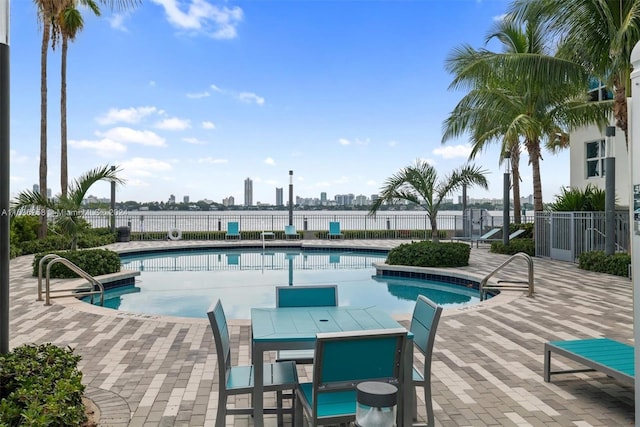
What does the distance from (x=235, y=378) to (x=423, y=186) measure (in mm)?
9867

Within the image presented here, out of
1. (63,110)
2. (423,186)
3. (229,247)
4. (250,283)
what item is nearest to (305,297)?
(250,283)

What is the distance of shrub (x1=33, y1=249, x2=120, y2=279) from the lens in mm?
10252

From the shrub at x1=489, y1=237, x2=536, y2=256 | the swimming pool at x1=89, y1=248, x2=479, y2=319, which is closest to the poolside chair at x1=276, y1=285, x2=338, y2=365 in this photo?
the swimming pool at x1=89, y1=248, x2=479, y2=319

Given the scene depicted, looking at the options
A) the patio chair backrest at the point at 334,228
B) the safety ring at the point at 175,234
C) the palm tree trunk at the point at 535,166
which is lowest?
the safety ring at the point at 175,234

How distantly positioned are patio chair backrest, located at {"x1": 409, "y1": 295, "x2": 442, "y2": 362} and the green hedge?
2135 millimetres

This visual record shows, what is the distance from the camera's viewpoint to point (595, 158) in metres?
16.9

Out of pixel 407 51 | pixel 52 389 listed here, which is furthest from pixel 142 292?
pixel 407 51

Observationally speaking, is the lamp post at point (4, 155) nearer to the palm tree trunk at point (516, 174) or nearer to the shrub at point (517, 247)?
the shrub at point (517, 247)

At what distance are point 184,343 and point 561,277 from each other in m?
8.07

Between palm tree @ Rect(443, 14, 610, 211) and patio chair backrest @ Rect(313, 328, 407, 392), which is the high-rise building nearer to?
palm tree @ Rect(443, 14, 610, 211)

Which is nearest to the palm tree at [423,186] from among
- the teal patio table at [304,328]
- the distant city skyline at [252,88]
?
the distant city skyline at [252,88]

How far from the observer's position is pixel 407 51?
76.6 ft

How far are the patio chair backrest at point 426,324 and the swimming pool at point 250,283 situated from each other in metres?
5.13

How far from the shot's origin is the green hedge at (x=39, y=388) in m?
2.58
